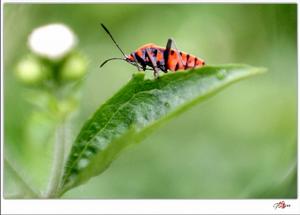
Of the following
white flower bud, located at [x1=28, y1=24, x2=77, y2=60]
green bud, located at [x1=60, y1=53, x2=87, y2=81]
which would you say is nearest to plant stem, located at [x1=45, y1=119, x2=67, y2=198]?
green bud, located at [x1=60, y1=53, x2=87, y2=81]

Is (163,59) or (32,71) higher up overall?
(32,71)

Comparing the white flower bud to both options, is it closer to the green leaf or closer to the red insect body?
the red insect body

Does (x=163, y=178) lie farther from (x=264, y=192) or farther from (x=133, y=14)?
(x=133, y=14)

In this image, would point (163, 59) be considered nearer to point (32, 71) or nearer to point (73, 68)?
point (73, 68)

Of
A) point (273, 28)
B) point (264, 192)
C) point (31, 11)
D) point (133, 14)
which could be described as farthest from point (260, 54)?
point (31, 11)

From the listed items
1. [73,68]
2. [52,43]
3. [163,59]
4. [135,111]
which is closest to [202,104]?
[163,59]

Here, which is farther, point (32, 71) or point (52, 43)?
point (52, 43)

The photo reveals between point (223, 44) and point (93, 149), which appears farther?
point (223, 44)
